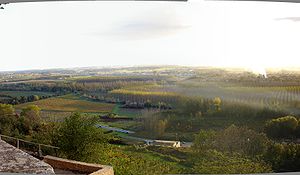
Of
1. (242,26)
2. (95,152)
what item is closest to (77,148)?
(95,152)

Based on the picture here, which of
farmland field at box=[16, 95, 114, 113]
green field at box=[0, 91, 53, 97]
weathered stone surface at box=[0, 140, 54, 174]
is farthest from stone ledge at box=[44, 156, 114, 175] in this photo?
green field at box=[0, 91, 53, 97]

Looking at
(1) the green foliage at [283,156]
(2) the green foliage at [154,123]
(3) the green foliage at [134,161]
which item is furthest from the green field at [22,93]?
(1) the green foliage at [283,156]

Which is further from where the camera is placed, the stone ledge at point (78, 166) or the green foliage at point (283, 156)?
the green foliage at point (283, 156)

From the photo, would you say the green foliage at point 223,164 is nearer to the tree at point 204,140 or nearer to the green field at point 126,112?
the tree at point 204,140

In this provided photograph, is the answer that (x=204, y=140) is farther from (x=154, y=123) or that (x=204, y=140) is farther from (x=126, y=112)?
(x=126, y=112)

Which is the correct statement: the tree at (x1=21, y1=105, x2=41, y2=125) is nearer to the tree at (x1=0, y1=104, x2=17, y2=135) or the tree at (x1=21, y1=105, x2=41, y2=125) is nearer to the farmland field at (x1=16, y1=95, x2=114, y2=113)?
the farmland field at (x1=16, y1=95, x2=114, y2=113)

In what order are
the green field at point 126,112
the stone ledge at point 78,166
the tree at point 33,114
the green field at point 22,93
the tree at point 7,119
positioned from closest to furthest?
the stone ledge at point 78,166 < the green field at point 126,112 < the green field at point 22,93 < the tree at point 33,114 < the tree at point 7,119

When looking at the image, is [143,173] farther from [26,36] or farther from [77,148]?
[26,36]
